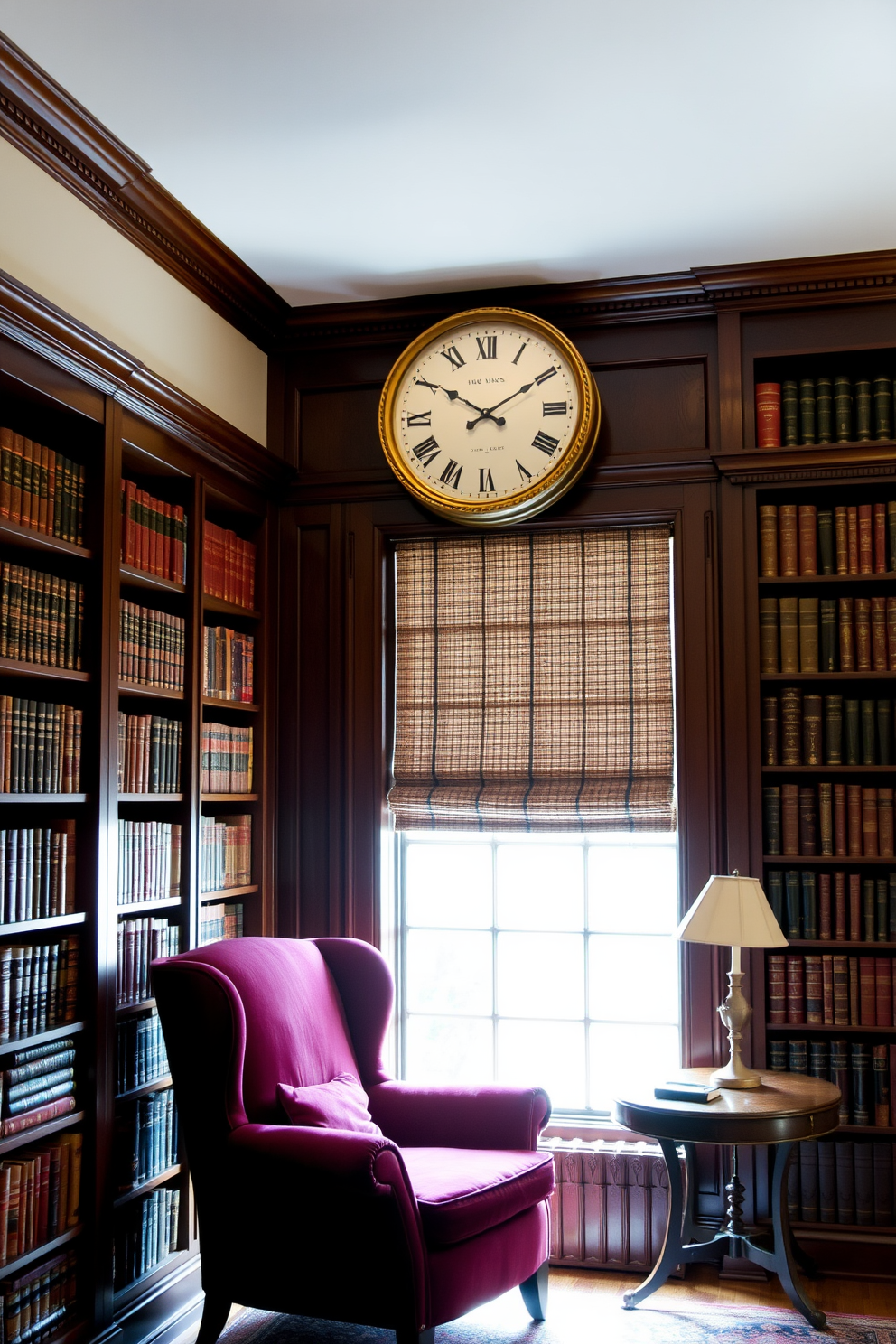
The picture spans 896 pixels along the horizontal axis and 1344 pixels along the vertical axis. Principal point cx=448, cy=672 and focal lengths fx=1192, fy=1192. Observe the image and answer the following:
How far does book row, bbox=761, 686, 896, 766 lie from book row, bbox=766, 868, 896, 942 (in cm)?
36

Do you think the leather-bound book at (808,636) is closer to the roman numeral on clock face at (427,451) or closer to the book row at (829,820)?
the book row at (829,820)

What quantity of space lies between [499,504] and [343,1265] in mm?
2245

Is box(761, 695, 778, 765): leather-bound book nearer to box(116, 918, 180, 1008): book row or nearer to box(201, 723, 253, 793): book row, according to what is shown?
box(201, 723, 253, 793): book row

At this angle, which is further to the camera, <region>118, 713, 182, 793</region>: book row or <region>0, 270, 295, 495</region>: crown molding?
<region>118, 713, 182, 793</region>: book row

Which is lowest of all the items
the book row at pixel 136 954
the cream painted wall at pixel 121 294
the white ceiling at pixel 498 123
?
the book row at pixel 136 954

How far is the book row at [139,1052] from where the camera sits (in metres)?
3.06

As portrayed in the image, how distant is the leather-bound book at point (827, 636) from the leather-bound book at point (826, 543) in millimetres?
106

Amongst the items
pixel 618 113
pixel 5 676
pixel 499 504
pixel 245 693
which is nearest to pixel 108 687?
pixel 5 676

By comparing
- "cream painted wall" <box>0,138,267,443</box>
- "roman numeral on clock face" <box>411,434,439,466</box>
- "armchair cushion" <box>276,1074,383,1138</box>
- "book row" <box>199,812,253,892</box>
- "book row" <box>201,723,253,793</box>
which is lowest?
"armchair cushion" <box>276,1074,383,1138</box>

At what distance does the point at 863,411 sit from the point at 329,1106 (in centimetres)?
260

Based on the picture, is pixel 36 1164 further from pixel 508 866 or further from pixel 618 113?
pixel 618 113

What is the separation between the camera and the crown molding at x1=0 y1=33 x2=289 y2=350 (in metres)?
2.74

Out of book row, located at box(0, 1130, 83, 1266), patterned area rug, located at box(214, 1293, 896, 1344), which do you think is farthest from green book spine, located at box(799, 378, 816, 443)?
book row, located at box(0, 1130, 83, 1266)

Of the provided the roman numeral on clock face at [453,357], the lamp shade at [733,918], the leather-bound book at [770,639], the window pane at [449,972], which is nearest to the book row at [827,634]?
the leather-bound book at [770,639]
